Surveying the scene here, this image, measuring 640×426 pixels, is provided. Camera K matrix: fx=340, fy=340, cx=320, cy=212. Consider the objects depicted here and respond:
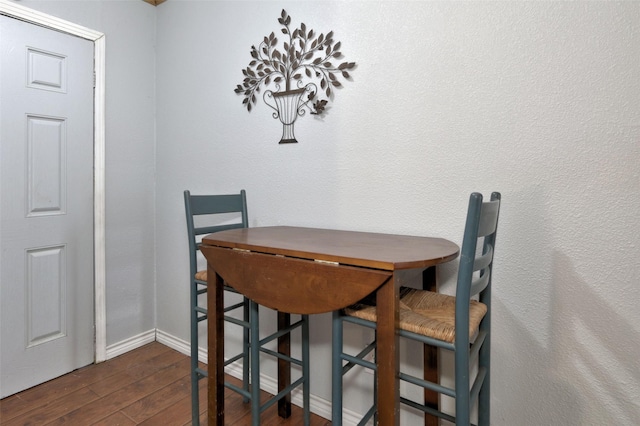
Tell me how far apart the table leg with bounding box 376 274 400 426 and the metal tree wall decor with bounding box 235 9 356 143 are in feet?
3.44

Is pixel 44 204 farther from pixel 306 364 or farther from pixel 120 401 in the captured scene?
pixel 306 364

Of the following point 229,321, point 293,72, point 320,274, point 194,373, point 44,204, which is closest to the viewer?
point 320,274

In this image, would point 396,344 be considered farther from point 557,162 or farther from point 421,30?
point 421,30

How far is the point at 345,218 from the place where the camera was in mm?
1648

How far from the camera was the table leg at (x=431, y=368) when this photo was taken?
4.34 ft

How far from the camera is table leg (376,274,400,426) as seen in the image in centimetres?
96

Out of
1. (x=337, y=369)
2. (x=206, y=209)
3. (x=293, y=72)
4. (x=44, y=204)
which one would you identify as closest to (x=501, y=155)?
(x=337, y=369)

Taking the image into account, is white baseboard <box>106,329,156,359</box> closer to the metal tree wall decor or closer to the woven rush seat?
the metal tree wall decor

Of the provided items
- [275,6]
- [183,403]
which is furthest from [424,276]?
[275,6]

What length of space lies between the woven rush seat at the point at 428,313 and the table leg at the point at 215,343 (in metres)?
0.57

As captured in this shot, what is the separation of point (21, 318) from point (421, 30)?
2495 millimetres

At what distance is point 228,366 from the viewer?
2.12m

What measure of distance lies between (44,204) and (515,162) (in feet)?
7.85

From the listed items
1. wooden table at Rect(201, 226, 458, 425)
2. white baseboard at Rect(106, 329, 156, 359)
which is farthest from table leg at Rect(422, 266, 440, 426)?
white baseboard at Rect(106, 329, 156, 359)
